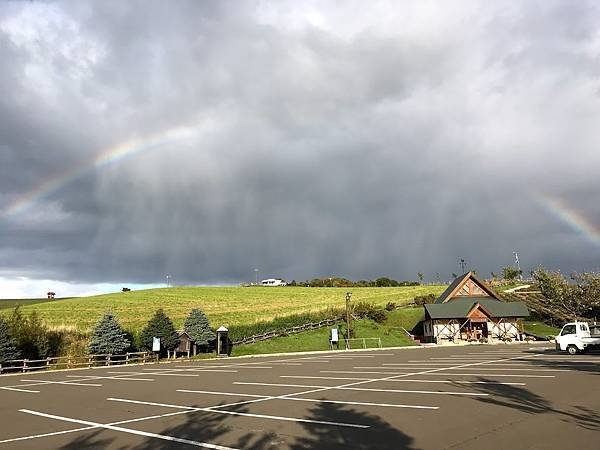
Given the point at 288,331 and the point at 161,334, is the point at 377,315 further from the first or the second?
the point at 161,334

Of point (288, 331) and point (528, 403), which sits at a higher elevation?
point (288, 331)

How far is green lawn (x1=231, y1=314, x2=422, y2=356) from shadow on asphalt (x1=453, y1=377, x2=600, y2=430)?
3375cm

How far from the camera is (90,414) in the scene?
13070mm

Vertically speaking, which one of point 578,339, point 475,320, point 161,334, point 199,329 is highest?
point 199,329

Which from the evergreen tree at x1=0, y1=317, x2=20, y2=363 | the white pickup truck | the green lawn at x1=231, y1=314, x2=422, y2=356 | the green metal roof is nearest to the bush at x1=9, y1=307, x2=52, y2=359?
the evergreen tree at x1=0, y1=317, x2=20, y2=363

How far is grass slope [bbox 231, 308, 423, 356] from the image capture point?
1918 inches

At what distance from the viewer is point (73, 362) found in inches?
1441

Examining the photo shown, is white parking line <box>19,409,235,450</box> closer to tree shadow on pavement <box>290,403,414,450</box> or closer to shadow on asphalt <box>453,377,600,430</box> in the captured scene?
tree shadow on pavement <box>290,403,414,450</box>

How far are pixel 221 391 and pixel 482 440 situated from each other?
35.4ft

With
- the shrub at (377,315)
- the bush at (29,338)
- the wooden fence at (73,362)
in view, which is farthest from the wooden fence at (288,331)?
the bush at (29,338)

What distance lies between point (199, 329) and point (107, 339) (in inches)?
353

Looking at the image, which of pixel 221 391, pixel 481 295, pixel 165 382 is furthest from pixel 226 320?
pixel 221 391

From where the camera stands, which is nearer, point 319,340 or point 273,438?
point 273,438

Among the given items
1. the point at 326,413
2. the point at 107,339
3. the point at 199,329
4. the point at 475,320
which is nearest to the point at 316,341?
the point at 199,329
